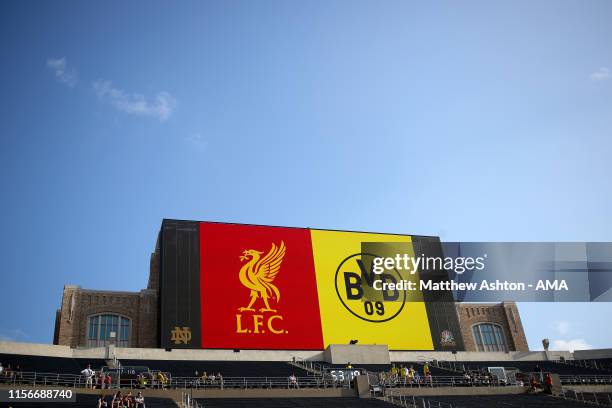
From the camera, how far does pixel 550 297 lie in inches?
1948

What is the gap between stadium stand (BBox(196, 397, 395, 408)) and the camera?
2934 centimetres

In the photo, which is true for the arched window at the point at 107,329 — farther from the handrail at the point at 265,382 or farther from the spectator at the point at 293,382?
the spectator at the point at 293,382

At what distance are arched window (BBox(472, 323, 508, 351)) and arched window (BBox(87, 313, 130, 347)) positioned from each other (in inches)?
1295

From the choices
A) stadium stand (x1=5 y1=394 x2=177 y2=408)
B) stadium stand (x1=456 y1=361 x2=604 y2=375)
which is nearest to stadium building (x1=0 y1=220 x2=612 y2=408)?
stadium stand (x1=456 y1=361 x2=604 y2=375)

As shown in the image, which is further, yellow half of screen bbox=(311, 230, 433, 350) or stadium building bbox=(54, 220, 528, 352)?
yellow half of screen bbox=(311, 230, 433, 350)

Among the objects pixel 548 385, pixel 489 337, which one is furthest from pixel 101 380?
pixel 489 337

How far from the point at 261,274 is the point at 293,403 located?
18921 millimetres

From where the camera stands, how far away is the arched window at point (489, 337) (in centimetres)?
5653

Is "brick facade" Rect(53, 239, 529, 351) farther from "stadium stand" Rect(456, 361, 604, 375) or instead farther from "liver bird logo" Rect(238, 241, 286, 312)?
"stadium stand" Rect(456, 361, 604, 375)

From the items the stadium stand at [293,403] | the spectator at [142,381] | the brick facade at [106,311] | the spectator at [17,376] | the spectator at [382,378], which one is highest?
the brick facade at [106,311]

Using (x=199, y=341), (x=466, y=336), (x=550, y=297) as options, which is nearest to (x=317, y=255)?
(x=199, y=341)

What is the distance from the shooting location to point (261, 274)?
4866 cm

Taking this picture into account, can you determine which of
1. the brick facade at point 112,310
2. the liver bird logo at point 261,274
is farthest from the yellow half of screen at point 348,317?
the brick facade at point 112,310

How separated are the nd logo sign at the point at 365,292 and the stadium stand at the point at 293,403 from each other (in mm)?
17084
